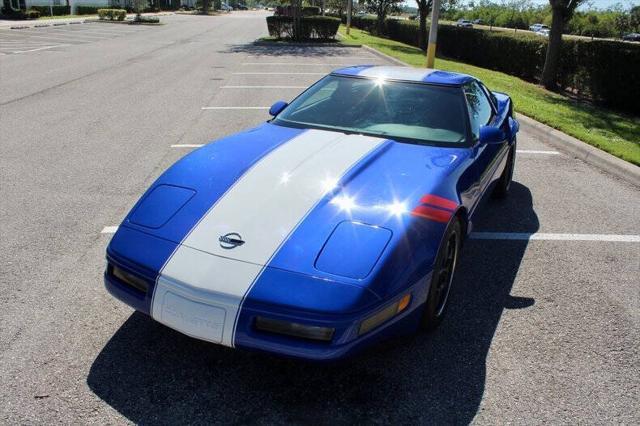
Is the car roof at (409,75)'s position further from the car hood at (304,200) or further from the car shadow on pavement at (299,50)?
the car shadow on pavement at (299,50)

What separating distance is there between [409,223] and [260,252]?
80 cm

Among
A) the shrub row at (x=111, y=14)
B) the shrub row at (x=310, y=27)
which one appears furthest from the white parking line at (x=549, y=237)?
the shrub row at (x=111, y=14)

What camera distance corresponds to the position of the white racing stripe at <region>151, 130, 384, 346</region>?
2412mm

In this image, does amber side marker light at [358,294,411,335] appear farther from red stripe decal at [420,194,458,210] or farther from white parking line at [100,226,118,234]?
white parking line at [100,226,118,234]

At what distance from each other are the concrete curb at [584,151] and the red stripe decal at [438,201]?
429 cm

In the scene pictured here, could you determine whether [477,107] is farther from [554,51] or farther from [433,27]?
[554,51]

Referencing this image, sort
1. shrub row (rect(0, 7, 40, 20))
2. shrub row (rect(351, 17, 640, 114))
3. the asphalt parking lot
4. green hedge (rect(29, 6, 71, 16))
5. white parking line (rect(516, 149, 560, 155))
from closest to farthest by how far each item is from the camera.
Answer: the asphalt parking lot < white parking line (rect(516, 149, 560, 155)) < shrub row (rect(351, 17, 640, 114)) < shrub row (rect(0, 7, 40, 20)) < green hedge (rect(29, 6, 71, 16))

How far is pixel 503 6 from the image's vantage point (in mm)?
86500

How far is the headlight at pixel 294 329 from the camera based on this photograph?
235 centimetres

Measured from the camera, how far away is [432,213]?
2.92 m

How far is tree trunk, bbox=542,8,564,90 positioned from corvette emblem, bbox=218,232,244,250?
42.6ft

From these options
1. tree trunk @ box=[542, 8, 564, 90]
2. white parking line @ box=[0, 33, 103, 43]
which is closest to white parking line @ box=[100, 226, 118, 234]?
tree trunk @ box=[542, 8, 564, 90]

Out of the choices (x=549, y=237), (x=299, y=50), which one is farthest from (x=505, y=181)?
(x=299, y=50)

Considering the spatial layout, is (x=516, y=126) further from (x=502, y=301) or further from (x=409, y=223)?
(x=409, y=223)
